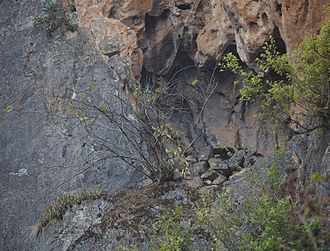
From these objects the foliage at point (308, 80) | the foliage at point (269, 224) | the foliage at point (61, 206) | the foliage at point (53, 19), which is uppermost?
the foliage at point (308, 80)

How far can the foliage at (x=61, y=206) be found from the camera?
9578mm

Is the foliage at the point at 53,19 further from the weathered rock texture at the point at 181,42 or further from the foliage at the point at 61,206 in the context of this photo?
the foliage at the point at 61,206

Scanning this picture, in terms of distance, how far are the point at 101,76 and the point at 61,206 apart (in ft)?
12.6

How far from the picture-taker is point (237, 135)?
1269cm

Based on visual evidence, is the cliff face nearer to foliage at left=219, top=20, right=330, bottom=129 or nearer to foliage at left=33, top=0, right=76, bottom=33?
foliage at left=33, top=0, right=76, bottom=33

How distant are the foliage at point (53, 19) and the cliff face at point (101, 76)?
25 cm

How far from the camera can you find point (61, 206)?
9.72 meters

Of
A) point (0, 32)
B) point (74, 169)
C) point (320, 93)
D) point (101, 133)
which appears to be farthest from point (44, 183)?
point (320, 93)

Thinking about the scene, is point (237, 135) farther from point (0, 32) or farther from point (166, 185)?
point (0, 32)

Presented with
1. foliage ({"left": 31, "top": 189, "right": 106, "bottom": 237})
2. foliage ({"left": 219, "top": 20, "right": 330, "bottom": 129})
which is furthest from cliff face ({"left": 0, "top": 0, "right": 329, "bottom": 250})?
foliage ({"left": 219, "top": 20, "right": 330, "bottom": 129})

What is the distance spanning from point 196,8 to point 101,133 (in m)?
3.57

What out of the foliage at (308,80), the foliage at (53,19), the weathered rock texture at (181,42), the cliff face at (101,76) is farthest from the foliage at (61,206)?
the foliage at (53,19)

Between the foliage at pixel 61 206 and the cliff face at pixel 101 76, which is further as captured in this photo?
the cliff face at pixel 101 76

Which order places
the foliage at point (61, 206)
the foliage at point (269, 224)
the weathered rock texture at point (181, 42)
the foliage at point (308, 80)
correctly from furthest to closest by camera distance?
the weathered rock texture at point (181, 42), the foliage at point (61, 206), the foliage at point (308, 80), the foliage at point (269, 224)
